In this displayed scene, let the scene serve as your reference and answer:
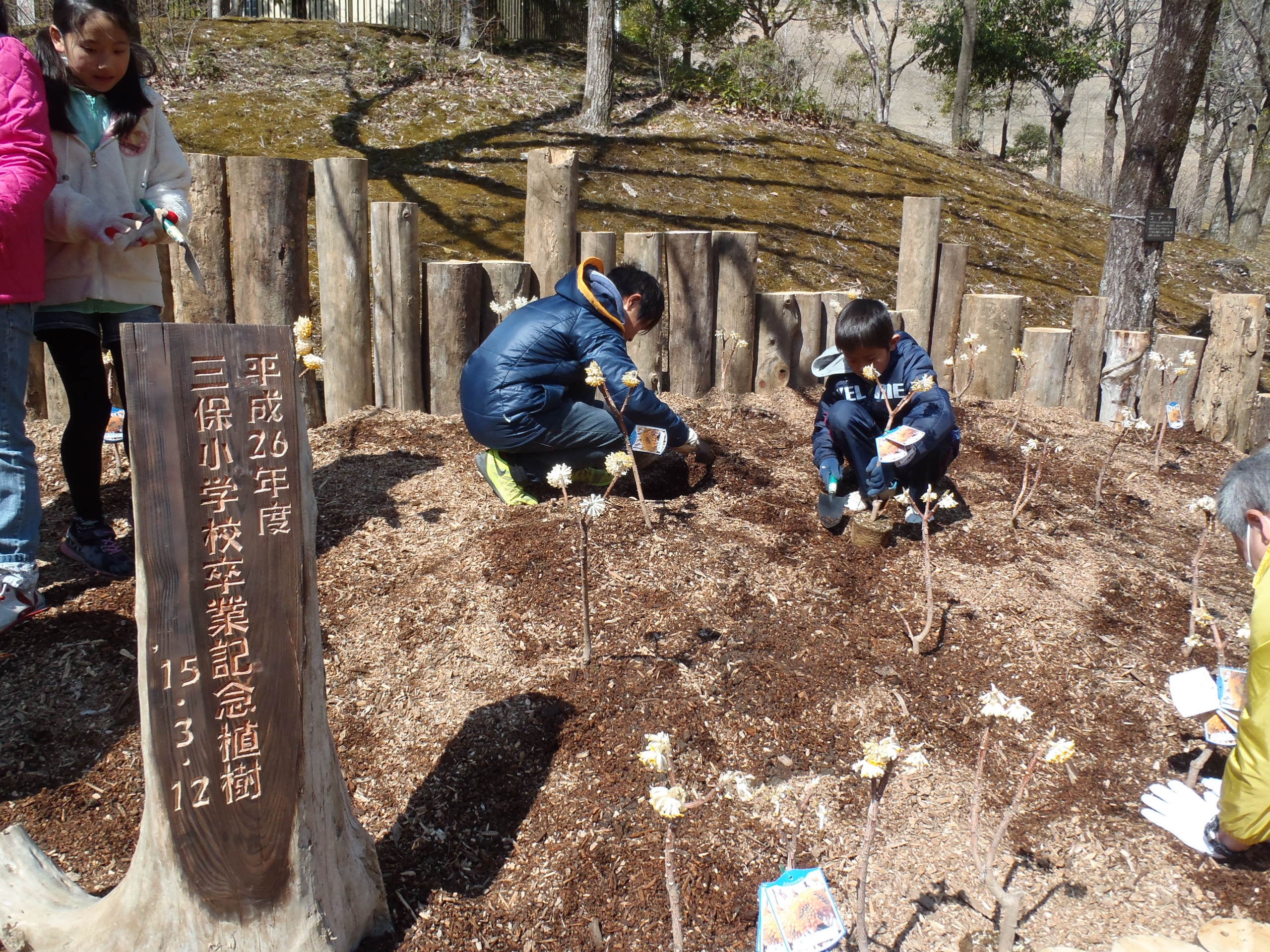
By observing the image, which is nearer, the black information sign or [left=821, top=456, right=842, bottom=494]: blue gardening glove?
[left=821, top=456, right=842, bottom=494]: blue gardening glove

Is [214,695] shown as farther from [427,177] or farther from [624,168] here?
[624,168]

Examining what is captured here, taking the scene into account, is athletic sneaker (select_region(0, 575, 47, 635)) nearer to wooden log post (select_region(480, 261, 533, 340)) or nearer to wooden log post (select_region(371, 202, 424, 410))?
wooden log post (select_region(371, 202, 424, 410))

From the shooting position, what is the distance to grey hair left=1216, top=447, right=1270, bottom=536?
2.06m

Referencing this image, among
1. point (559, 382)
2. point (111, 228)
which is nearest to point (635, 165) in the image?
point (559, 382)

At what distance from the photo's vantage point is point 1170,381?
4.98 metres

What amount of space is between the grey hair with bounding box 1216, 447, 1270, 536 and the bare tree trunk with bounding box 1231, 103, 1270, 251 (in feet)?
55.0

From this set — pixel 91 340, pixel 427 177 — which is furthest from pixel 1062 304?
pixel 91 340

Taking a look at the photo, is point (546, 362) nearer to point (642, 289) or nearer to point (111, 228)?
point (642, 289)

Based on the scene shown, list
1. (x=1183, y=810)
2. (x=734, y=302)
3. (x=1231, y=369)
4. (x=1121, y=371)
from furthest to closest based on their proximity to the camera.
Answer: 1. (x=1121, y=371)
2. (x=1231, y=369)
3. (x=734, y=302)
4. (x=1183, y=810)

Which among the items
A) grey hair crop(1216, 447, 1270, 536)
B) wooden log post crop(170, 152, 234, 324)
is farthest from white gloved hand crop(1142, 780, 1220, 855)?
wooden log post crop(170, 152, 234, 324)

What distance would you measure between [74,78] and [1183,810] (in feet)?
12.5

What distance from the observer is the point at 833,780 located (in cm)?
232

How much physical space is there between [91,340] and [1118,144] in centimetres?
5382

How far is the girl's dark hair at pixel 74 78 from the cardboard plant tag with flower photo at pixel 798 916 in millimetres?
2781
